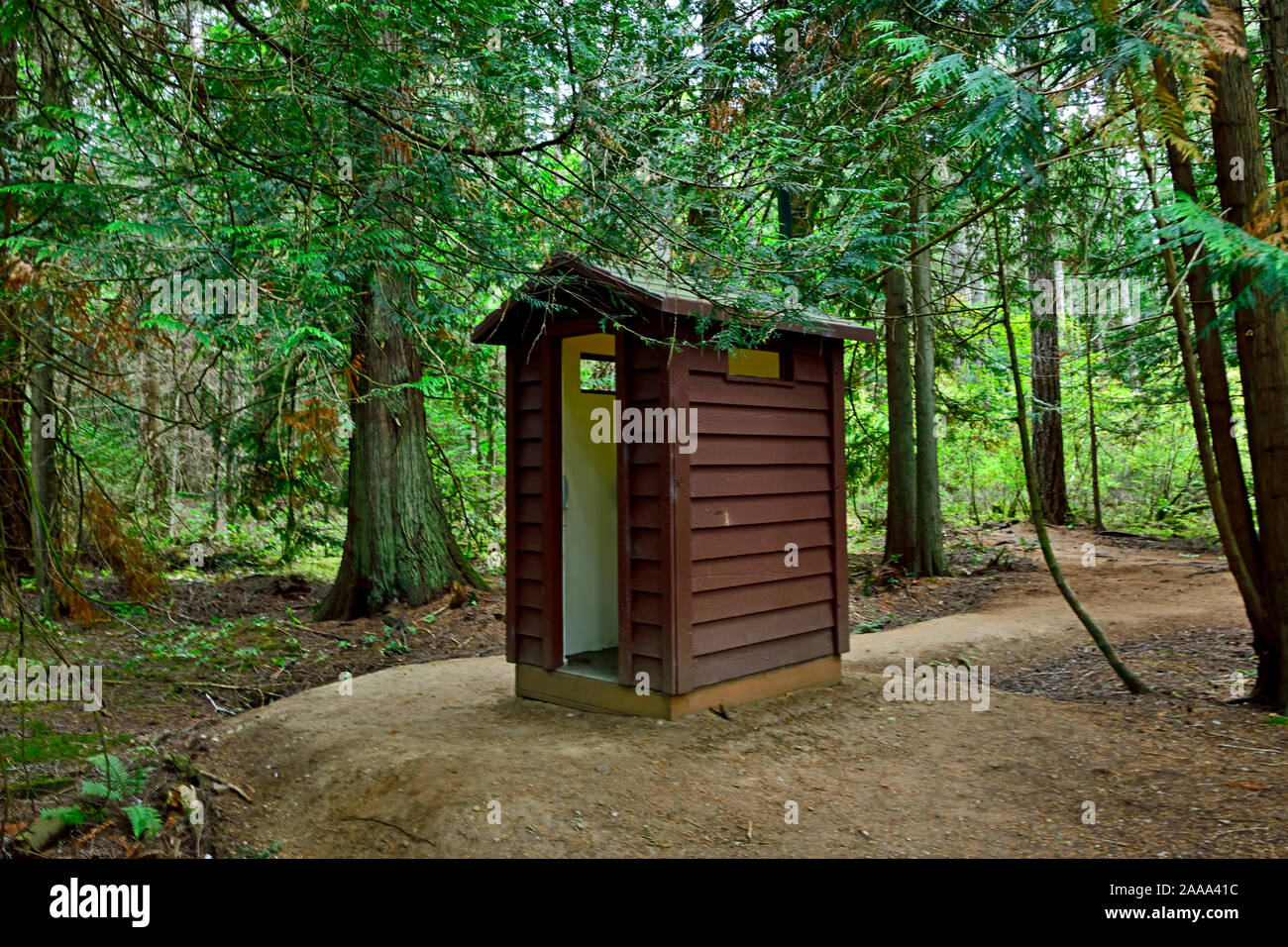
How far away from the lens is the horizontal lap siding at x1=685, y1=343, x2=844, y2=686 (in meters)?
6.06

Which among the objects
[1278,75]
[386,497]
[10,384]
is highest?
[1278,75]

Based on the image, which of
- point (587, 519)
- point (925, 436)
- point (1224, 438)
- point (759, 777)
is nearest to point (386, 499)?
point (587, 519)

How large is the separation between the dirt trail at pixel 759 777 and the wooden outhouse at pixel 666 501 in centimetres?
34

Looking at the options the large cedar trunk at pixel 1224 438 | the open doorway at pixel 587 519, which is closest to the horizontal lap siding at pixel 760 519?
the open doorway at pixel 587 519

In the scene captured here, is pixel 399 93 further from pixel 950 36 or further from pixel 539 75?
pixel 950 36

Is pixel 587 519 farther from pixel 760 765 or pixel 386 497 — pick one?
pixel 386 497

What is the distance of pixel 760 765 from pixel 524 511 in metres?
2.60

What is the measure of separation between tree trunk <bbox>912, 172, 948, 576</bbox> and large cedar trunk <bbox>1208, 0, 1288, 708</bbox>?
19.8 ft

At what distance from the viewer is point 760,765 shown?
17.3ft

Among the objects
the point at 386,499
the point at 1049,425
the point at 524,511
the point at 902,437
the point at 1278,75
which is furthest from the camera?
the point at 1049,425

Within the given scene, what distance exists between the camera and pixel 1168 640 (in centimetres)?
802

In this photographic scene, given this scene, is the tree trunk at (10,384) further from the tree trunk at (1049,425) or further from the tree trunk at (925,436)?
the tree trunk at (1049,425)
